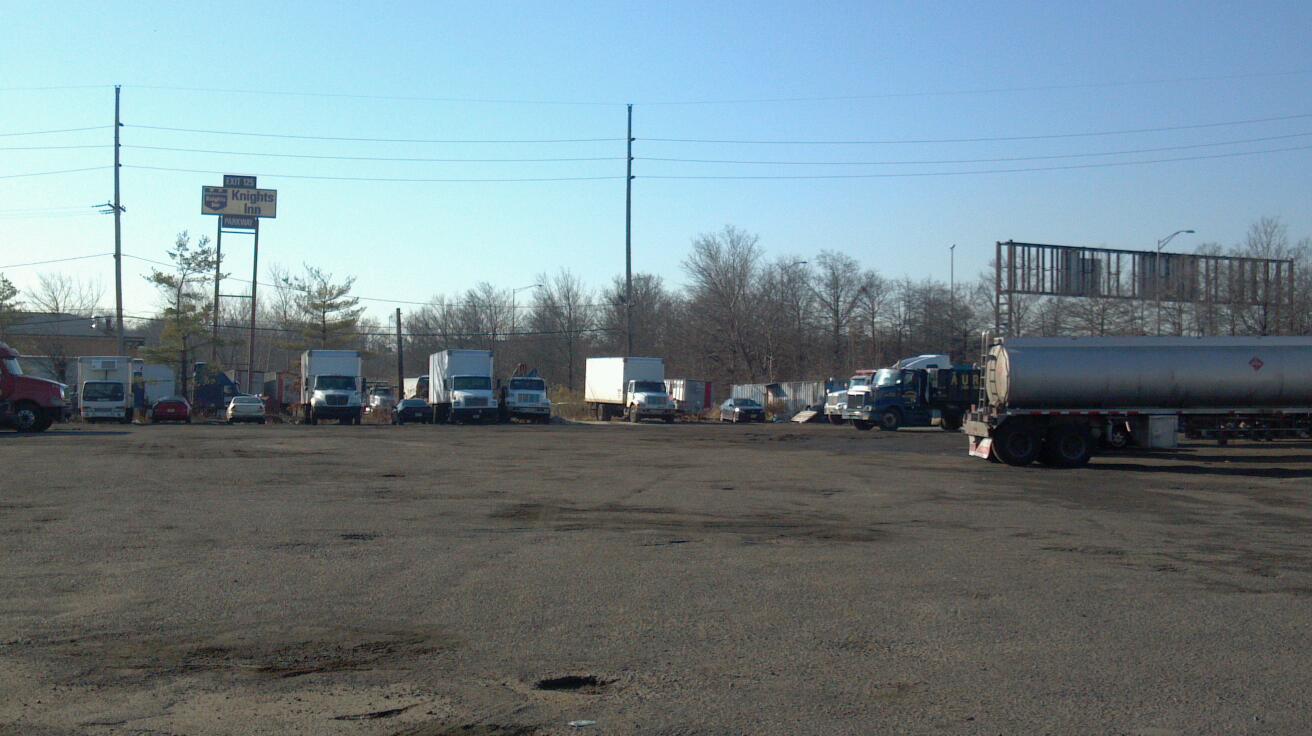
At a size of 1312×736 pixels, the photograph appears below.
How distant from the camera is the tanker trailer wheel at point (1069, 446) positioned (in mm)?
25828

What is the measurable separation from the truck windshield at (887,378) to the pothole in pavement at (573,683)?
38.7 metres

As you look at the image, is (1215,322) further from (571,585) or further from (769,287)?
(571,585)

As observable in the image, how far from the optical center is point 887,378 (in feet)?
146

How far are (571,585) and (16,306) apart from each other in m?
83.2

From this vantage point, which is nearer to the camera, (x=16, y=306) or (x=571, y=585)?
(x=571, y=585)

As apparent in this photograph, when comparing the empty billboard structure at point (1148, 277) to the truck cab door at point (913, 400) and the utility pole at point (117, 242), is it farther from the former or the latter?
the utility pole at point (117, 242)

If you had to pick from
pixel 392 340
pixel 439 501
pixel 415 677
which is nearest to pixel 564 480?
pixel 439 501

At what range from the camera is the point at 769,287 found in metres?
93.2

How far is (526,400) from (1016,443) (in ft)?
108

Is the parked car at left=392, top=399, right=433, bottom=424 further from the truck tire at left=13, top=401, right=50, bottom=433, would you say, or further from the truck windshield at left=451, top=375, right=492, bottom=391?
the truck tire at left=13, top=401, right=50, bottom=433

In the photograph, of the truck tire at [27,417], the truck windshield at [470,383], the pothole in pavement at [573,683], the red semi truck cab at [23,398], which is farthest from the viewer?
the truck windshield at [470,383]

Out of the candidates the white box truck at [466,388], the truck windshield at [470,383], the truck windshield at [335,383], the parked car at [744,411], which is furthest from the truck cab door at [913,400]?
the truck windshield at [335,383]

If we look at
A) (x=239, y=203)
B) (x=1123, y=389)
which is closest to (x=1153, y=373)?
(x=1123, y=389)

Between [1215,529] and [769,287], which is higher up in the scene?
[769,287]
